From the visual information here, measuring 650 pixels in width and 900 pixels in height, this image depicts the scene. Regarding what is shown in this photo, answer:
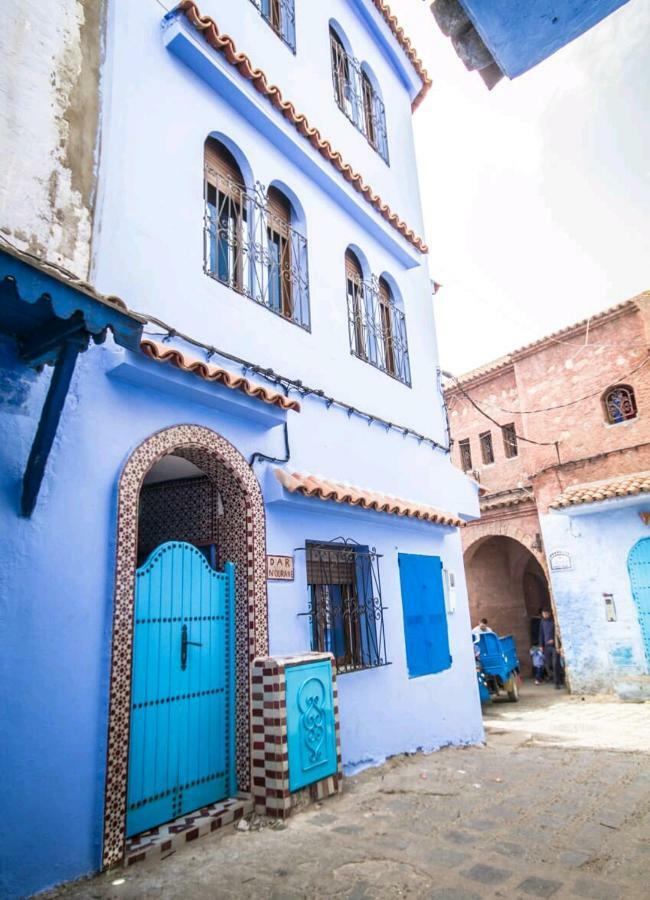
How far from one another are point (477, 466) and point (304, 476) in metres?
13.8

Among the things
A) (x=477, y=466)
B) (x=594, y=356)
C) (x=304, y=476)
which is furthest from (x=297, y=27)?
(x=477, y=466)

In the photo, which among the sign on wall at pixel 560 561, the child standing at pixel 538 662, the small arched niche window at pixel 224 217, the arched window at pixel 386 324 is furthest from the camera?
the child standing at pixel 538 662

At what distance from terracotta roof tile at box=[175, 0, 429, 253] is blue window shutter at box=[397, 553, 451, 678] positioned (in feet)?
15.4

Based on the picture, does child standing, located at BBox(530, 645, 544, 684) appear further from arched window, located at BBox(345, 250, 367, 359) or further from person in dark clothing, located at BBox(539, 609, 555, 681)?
arched window, located at BBox(345, 250, 367, 359)

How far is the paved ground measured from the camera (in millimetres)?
3154

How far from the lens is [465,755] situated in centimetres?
661

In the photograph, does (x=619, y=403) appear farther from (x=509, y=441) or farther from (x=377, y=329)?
(x=377, y=329)

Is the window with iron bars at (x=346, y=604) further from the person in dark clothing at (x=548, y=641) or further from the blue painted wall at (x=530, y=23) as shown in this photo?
the person in dark clothing at (x=548, y=641)

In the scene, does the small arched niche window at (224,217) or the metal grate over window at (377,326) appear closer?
the small arched niche window at (224,217)

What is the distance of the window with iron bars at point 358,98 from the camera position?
830 centimetres

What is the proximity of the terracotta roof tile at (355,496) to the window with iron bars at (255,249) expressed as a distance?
175cm

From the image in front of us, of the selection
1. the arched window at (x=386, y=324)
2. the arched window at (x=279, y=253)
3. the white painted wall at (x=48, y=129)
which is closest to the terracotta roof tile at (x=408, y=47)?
the arched window at (x=386, y=324)

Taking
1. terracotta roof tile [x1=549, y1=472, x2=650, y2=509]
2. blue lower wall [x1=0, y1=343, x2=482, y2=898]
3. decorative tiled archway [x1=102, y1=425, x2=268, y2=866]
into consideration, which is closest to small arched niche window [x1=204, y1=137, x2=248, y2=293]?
blue lower wall [x1=0, y1=343, x2=482, y2=898]

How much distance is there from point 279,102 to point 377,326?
2.93m
